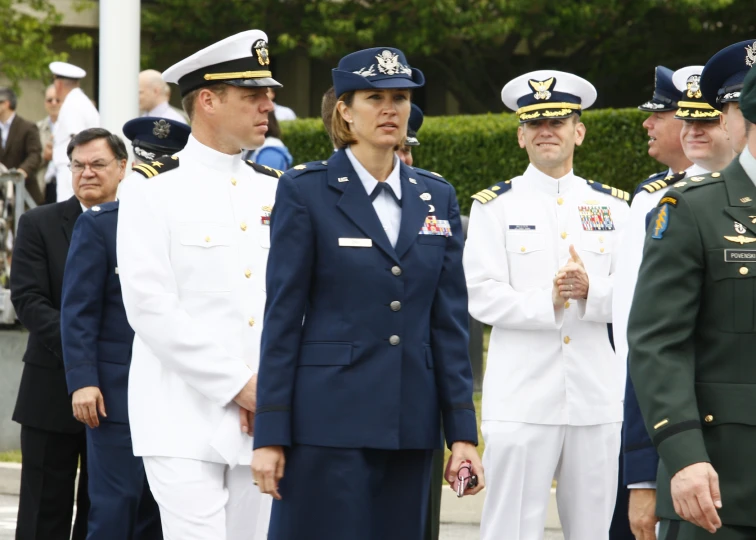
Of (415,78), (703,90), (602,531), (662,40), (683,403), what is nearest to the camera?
(683,403)

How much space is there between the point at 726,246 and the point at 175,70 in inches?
94.1

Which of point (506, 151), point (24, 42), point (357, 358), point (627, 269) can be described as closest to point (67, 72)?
point (506, 151)

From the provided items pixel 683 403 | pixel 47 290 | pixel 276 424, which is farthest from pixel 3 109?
pixel 683 403

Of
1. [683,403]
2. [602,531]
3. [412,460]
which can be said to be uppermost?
[683,403]

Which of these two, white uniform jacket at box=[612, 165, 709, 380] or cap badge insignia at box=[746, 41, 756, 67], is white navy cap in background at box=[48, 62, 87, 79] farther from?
cap badge insignia at box=[746, 41, 756, 67]

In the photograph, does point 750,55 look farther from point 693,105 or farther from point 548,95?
point 548,95

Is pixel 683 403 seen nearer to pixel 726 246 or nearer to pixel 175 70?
pixel 726 246

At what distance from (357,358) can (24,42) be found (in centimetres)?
1848

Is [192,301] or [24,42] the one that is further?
[24,42]

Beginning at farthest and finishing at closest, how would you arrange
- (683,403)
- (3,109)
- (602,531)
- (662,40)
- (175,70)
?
(662,40) → (3,109) → (602,531) → (175,70) → (683,403)

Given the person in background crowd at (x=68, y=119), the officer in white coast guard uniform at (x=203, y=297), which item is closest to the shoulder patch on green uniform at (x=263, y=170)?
the officer in white coast guard uniform at (x=203, y=297)

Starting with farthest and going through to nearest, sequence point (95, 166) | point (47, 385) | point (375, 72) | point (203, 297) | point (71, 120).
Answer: point (71, 120), point (47, 385), point (95, 166), point (203, 297), point (375, 72)

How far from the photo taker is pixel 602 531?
6125 millimetres

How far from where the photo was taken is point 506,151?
53.5 ft
